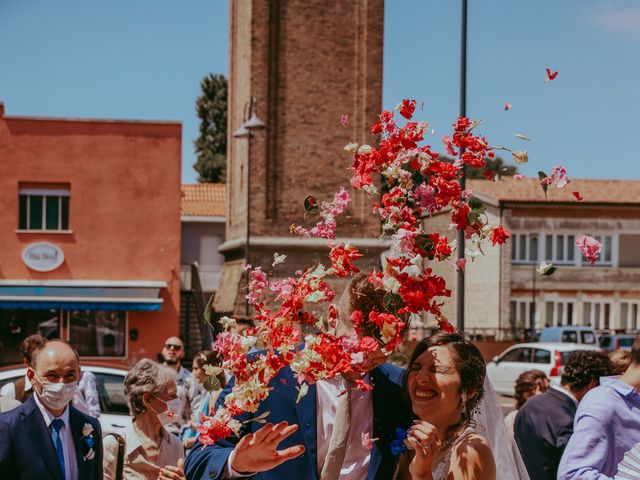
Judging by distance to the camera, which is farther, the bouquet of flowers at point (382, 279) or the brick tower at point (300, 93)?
the brick tower at point (300, 93)

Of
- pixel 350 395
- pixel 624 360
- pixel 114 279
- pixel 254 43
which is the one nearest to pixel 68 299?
pixel 114 279

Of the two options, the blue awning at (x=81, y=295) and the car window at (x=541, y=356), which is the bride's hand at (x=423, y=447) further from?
the blue awning at (x=81, y=295)

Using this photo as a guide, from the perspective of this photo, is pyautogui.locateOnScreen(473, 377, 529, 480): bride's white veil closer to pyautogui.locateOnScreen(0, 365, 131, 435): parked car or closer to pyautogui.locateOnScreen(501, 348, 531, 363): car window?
pyautogui.locateOnScreen(0, 365, 131, 435): parked car

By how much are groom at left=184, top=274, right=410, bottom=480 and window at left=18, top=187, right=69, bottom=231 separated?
2817 centimetres

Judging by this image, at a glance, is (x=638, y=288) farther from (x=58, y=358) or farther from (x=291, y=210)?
(x=58, y=358)

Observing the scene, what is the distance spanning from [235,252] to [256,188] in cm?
329

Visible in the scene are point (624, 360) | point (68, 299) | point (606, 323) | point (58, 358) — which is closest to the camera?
point (58, 358)

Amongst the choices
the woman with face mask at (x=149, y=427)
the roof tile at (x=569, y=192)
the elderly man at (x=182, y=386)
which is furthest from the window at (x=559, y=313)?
the woman with face mask at (x=149, y=427)

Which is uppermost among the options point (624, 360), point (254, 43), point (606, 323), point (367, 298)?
point (254, 43)

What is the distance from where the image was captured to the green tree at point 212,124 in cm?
6719

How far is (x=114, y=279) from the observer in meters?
30.6

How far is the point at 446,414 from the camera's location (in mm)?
3465

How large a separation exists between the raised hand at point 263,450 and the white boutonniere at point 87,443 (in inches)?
78.4

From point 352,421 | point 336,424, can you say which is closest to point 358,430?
point 352,421
